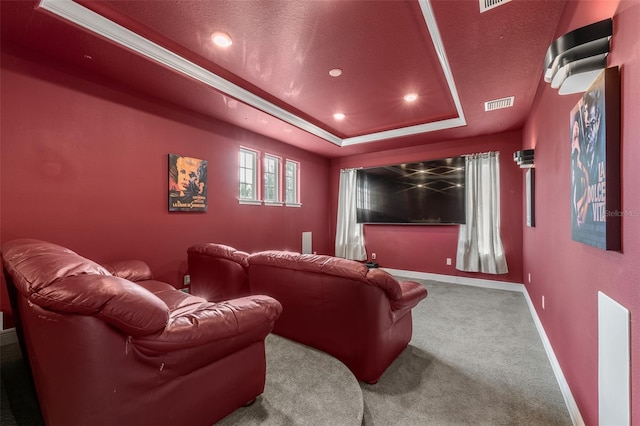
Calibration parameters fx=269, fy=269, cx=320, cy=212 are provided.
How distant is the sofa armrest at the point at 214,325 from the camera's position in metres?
1.10

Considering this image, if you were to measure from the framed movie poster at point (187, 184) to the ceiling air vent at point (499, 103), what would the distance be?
12.8 feet

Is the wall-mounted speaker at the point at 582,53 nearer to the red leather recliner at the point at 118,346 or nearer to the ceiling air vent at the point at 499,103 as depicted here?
the red leather recliner at the point at 118,346

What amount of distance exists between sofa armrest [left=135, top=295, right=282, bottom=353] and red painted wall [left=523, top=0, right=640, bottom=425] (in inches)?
58.5

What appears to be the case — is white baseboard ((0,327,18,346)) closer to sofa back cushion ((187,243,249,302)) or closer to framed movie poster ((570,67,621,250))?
sofa back cushion ((187,243,249,302))

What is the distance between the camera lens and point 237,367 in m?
1.44

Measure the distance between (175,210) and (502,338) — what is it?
13.3 feet

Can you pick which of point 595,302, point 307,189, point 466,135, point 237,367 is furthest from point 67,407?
point 466,135

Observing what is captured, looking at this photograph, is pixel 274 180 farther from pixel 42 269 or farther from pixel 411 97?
pixel 42 269

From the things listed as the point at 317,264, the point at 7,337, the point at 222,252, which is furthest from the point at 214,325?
the point at 7,337

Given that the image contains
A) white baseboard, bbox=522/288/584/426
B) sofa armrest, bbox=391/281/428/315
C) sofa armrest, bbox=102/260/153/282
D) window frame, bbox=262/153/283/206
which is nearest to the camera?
white baseboard, bbox=522/288/584/426

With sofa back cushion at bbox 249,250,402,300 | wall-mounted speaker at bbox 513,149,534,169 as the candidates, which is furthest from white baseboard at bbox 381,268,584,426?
wall-mounted speaker at bbox 513,149,534,169

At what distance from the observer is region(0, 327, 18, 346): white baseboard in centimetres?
227

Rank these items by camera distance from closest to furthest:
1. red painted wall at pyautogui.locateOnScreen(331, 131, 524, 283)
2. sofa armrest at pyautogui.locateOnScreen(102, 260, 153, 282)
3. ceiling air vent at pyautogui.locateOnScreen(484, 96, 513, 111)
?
sofa armrest at pyautogui.locateOnScreen(102, 260, 153, 282) → ceiling air vent at pyautogui.locateOnScreen(484, 96, 513, 111) → red painted wall at pyautogui.locateOnScreen(331, 131, 524, 283)

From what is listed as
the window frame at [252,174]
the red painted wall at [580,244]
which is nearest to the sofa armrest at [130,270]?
the window frame at [252,174]
